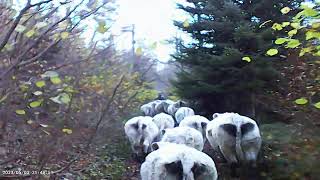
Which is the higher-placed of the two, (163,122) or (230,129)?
(230,129)

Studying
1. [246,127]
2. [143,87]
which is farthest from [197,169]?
[143,87]

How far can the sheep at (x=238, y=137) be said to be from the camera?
31.5 feet

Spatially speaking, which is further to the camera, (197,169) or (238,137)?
(238,137)

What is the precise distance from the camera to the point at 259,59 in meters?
15.2

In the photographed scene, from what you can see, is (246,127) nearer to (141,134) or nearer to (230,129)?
(230,129)

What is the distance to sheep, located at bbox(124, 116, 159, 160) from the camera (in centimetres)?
1230

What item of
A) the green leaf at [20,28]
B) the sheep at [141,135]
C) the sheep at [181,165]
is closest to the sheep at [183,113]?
the sheep at [141,135]

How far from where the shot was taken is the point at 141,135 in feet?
40.8

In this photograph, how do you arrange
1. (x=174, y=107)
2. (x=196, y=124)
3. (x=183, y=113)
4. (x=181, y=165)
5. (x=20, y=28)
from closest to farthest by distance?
1. (x=20, y=28)
2. (x=181, y=165)
3. (x=196, y=124)
4. (x=183, y=113)
5. (x=174, y=107)

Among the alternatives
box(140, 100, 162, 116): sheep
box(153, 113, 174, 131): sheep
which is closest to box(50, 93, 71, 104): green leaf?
box(153, 113, 174, 131): sheep

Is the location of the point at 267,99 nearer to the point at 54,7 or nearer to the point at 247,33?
the point at 247,33

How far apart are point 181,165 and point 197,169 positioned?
0.87ft

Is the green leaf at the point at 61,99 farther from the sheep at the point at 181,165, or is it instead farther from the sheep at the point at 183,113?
the sheep at the point at 183,113

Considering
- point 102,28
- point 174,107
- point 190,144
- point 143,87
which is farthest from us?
point 174,107
